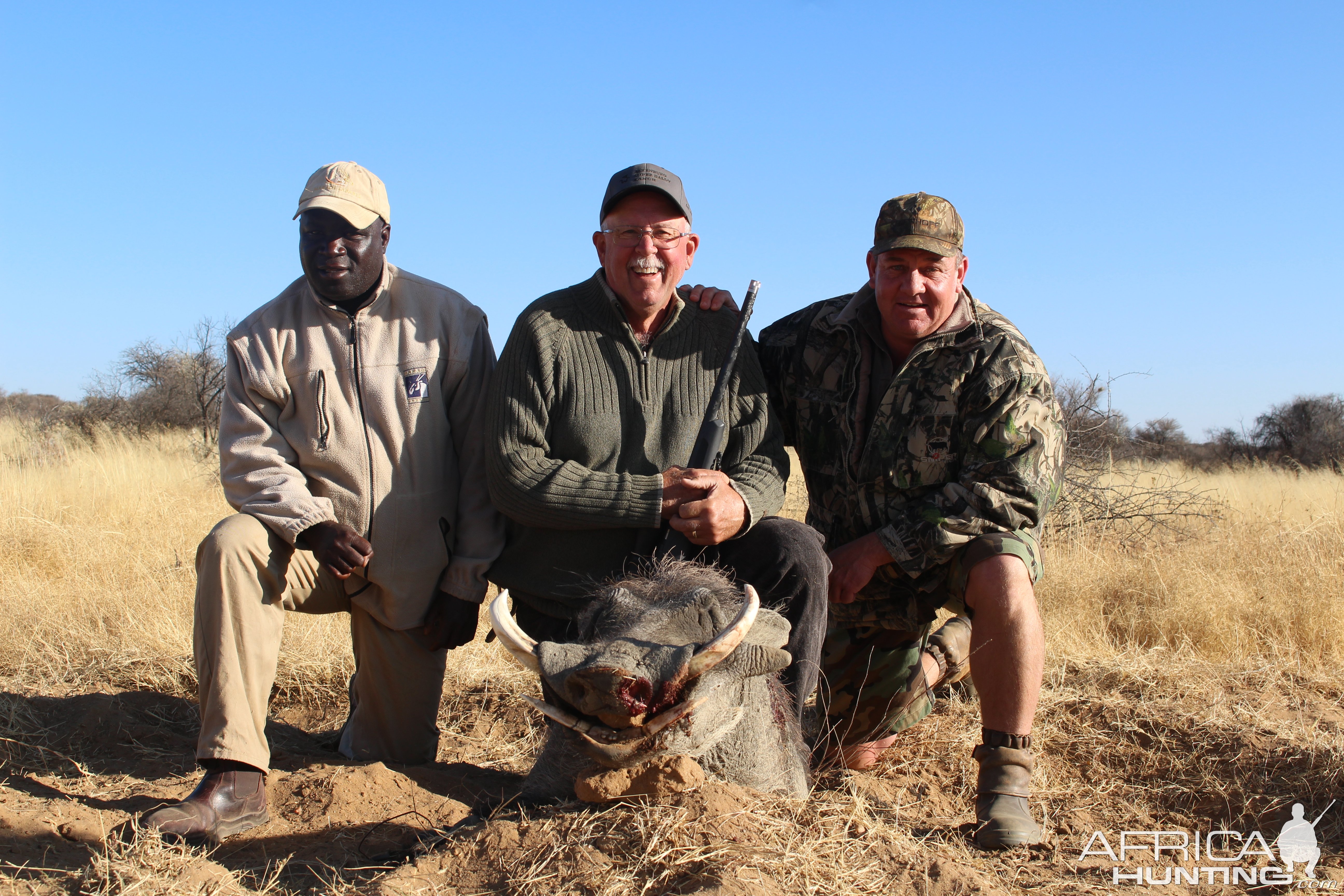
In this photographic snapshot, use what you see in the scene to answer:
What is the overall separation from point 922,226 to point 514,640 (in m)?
2.34

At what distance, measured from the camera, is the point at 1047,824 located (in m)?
3.39

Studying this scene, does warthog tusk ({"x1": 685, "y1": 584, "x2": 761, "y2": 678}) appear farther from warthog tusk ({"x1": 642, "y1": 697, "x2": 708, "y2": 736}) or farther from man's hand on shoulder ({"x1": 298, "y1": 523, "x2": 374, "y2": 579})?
man's hand on shoulder ({"x1": 298, "y1": 523, "x2": 374, "y2": 579})

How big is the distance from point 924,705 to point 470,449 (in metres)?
2.28

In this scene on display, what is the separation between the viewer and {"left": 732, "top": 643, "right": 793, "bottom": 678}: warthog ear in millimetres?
2799

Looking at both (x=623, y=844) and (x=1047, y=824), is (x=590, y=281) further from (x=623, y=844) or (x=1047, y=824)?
(x=1047, y=824)

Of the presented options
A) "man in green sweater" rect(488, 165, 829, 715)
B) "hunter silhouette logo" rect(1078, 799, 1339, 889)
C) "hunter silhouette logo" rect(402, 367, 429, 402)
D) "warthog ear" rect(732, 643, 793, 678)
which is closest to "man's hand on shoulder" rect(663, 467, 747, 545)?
"man in green sweater" rect(488, 165, 829, 715)

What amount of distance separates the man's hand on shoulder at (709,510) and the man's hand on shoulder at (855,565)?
61 cm

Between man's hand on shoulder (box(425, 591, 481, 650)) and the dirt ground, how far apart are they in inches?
19.9

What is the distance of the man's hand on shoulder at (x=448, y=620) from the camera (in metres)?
3.82

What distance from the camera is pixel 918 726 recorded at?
4.48 m

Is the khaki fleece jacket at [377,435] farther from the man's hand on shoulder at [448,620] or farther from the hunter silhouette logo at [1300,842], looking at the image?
the hunter silhouette logo at [1300,842]

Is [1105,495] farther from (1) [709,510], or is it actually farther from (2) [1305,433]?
(2) [1305,433]

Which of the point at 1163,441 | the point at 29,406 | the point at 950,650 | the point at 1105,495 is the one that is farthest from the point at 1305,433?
the point at 29,406

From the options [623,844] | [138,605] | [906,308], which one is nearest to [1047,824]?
[623,844]
